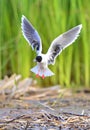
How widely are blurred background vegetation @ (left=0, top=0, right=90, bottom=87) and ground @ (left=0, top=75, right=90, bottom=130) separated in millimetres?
309

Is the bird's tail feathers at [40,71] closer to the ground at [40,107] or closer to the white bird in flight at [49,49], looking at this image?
the white bird in flight at [49,49]

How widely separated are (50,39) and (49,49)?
2.53 m

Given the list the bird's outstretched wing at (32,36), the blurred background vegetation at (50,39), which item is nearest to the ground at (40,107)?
the blurred background vegetation at (50,39)

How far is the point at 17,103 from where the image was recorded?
439 cm

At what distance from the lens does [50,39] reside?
5469 millimetres

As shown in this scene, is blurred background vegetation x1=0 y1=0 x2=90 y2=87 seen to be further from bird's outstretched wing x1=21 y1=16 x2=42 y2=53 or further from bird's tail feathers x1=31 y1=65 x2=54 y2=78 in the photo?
bird's tail feathers x1=31 y1=65 x2=54 y2=78

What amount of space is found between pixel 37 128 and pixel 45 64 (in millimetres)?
392

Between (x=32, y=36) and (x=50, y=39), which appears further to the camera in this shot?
(x=50, y=39)

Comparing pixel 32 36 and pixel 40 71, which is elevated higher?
pixel 32 36

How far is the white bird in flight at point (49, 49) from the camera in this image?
9.33ft

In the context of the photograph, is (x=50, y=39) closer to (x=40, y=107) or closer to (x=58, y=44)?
(x=40, y=107)

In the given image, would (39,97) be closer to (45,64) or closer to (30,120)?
(30,120)

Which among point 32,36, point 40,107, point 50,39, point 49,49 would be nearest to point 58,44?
point 49,49

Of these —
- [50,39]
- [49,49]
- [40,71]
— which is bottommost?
[40,71]
